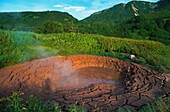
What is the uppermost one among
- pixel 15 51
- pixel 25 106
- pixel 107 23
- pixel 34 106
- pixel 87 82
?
pixel 107 23

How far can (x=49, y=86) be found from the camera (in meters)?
5.61

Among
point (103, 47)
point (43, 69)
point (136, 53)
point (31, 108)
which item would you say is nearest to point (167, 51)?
point (136, 53)

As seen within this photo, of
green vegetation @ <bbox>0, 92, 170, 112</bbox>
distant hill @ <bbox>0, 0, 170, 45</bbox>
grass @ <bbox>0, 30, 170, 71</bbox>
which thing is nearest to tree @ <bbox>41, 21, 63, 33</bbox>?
distant hill @ <bbox>0, 0, 170, 45</bbox>

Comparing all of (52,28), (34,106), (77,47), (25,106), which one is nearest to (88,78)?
(25,106)

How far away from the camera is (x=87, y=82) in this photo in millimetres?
6270

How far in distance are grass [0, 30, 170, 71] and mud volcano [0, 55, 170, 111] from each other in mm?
776

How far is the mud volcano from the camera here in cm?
425

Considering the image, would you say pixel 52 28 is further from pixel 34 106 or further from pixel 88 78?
pixel 34 106

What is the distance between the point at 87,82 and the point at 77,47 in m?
5.04

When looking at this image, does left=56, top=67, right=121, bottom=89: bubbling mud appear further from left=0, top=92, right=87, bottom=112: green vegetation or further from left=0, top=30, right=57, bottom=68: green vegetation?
left=0, top=92, right=87, bottom=112: green vegetation

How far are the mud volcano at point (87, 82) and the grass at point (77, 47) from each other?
0.78 meters

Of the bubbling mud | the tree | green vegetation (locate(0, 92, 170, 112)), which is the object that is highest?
the tree

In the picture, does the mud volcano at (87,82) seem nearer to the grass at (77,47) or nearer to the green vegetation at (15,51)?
the green vegetation at (15,51)

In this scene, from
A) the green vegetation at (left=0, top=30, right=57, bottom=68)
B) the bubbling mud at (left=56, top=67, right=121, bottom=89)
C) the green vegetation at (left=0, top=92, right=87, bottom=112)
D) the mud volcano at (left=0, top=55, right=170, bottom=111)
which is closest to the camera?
the green vegetation at (left=0, top=92, right=87, bottom=112)
